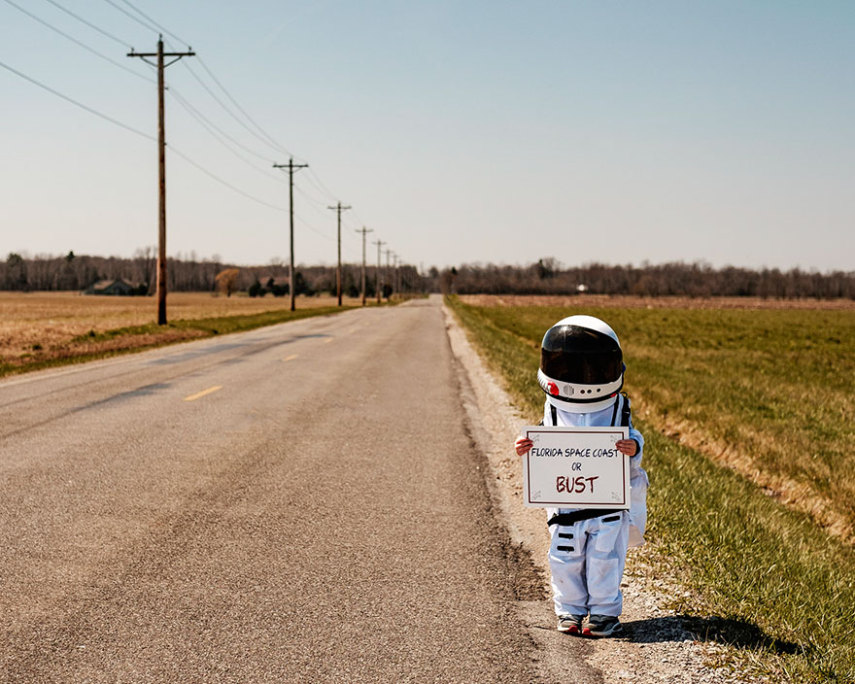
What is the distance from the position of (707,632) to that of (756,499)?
15.2 ft

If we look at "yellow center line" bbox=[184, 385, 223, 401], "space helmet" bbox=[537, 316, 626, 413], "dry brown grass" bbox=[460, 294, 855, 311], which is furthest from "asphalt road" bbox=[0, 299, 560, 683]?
"dry brown grass" bbox=[460, 294, 855, 311]

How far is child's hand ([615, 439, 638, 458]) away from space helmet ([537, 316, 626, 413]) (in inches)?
8.0

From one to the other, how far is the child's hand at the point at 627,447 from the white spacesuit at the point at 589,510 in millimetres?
46

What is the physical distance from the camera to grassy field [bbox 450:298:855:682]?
11.8 feet

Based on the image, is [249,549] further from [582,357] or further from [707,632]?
[707,632]

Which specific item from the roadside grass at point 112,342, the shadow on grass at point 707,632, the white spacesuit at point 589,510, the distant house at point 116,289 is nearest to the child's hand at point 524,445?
the white spacesuit at point 589,510

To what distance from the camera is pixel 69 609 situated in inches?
159

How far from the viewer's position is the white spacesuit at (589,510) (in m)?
3.71

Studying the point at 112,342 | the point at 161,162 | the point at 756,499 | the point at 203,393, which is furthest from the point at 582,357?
the point at 161,162

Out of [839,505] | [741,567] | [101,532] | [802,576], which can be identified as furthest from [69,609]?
[839,505]

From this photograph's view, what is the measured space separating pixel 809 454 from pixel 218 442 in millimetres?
Answer: 7900

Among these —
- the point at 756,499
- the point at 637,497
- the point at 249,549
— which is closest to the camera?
the point at 637,497

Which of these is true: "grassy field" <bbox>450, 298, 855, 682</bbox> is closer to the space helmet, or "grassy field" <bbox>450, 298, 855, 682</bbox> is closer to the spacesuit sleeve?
the spacesuit sleeve

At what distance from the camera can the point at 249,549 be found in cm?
503
